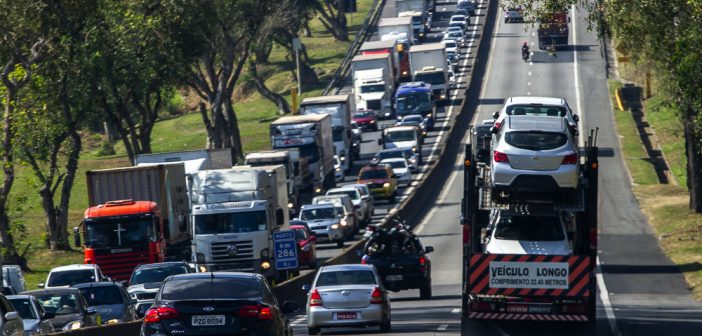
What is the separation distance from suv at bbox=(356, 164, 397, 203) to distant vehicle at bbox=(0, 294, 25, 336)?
4875cm

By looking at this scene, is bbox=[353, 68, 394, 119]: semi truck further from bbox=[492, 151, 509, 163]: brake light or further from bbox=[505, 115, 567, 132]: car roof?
bbox=[492, 151, 509, 163]: brake light

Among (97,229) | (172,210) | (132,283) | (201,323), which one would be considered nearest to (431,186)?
(172,210)

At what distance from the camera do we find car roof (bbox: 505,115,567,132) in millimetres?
26031

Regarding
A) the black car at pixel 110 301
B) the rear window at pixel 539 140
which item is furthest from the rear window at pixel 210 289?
the rear window at pixel 539 140

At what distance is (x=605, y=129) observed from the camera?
3159 inches

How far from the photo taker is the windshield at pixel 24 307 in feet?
74.2

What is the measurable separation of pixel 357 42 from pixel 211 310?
103 meters

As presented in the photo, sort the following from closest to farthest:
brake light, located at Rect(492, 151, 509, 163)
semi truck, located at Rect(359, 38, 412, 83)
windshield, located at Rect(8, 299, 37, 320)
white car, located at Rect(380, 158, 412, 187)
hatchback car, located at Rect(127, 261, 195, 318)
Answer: windshield, located at Rect(8, 299, 37, 320) < brake light, located at Rect(492, 151, 509, 163) < hatchback car, located at Rect(127, 261, 195, 318) < white car, located at Rect(380, 158, 412, 187) < semi truck, located at Rect(359, 38, 412, 83)

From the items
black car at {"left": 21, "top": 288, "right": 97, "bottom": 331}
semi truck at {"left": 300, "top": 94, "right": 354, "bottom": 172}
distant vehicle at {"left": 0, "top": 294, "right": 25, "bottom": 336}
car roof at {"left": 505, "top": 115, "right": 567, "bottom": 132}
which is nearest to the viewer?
distant vehicle at {"left": 0, "top": 294, "right": 25, "bottom": 336}

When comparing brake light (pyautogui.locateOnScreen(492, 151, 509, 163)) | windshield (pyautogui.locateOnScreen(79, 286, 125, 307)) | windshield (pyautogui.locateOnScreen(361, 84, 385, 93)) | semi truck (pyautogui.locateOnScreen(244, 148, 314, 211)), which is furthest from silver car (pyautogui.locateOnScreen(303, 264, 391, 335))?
windshield (pyautogui.locateOnScreen(361, 84, 385, 93))

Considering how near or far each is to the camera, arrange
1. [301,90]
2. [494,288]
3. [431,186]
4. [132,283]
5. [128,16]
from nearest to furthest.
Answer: [494,288] → [132,283] → [128,16] → [431,186] → [301,90]

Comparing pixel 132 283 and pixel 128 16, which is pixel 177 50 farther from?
pixel 132 283

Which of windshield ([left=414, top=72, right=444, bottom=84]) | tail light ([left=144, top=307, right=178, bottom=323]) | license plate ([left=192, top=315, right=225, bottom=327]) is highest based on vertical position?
tail light ([left=144, top=307, right=178, bottom=323])

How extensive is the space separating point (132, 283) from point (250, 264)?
320 inches
